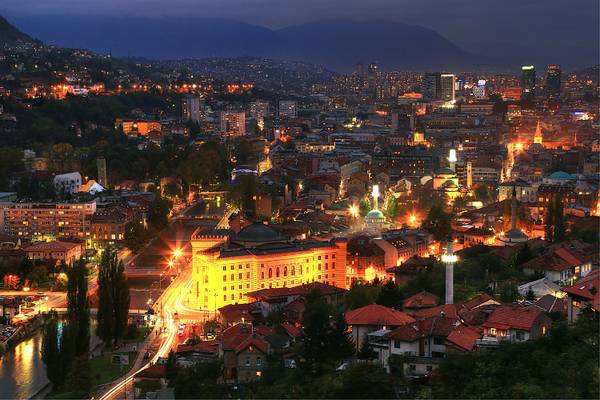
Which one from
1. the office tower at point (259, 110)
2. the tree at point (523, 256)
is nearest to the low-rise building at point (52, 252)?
the tree at point (523, 256)

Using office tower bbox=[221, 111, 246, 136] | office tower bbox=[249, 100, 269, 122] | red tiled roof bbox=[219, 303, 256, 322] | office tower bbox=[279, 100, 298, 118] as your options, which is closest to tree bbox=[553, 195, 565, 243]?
red tiled roof bbox=[219, 303, 256, 322]

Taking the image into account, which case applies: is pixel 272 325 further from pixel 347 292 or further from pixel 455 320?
pixel 455 320

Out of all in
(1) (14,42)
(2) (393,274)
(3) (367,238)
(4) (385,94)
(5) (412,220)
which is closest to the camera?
(2) (393,274)

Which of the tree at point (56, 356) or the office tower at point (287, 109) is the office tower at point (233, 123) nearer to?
the office tower at point (287, 109)

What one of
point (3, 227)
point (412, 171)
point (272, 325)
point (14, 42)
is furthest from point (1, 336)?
point (14, 42)

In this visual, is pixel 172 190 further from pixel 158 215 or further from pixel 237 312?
pixel 237 312

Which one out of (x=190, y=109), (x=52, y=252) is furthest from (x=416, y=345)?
(x=190, y=109)

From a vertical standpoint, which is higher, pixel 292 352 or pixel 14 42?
pixel 14 42
